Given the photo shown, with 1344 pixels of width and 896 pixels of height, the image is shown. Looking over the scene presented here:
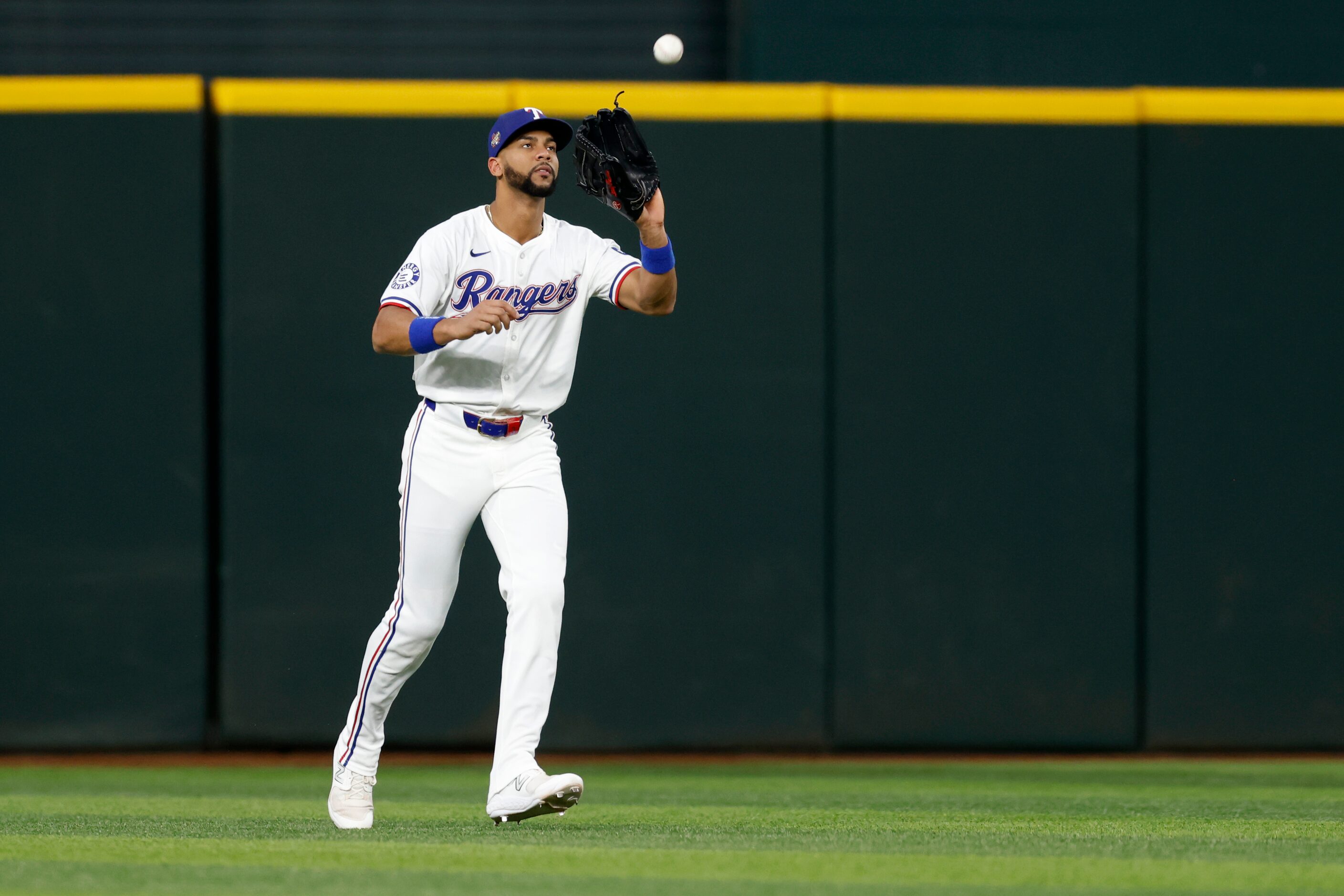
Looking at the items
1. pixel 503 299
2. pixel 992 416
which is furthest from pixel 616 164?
pixel 992 416

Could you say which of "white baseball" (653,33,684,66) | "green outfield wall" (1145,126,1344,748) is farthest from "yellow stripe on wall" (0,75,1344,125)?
"white baseball" (653,33,684,66)

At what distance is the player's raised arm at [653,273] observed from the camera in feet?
14.1

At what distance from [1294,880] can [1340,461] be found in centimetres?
393

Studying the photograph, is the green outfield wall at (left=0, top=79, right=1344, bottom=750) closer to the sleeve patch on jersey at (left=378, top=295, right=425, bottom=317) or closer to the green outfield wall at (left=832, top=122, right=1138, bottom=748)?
the green outfield wall at (left=832, top=122, right=1138, bottom=748)

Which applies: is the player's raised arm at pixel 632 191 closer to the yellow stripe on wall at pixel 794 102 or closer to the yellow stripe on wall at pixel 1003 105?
the yellow stripe on wall at pixel 794 102

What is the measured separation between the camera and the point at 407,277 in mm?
4254

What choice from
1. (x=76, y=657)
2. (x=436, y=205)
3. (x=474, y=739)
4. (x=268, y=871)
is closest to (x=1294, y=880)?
(x=268, y=871)

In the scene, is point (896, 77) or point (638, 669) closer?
point (638, 669)

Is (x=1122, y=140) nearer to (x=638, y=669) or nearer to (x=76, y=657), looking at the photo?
(x=638, y=669)

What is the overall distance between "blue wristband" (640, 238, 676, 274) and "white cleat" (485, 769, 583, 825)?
132 cm

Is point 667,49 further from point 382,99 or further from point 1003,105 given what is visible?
point 1003,105

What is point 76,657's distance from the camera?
263 inches

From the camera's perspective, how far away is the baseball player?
417cm

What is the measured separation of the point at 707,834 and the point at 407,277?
1602 mm
